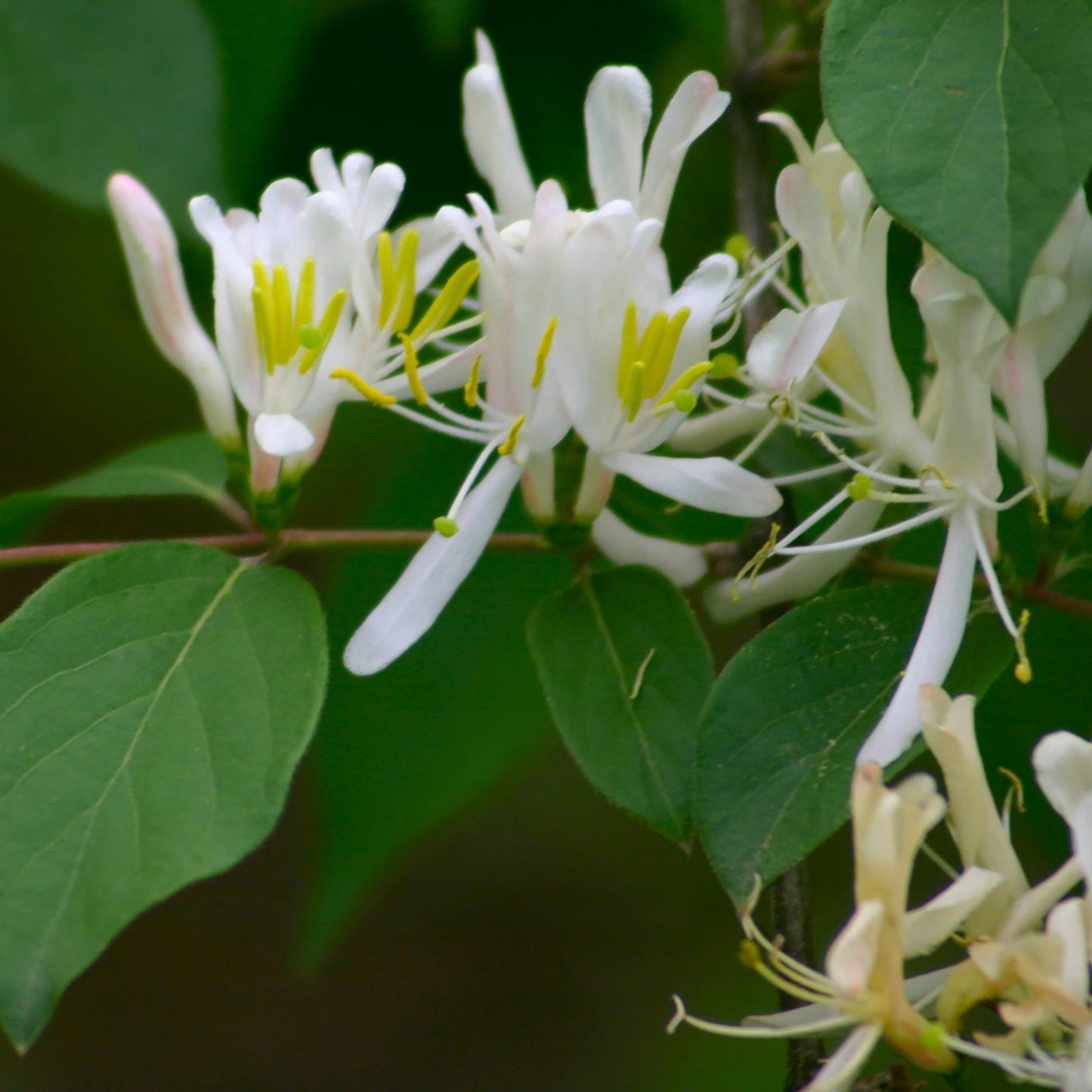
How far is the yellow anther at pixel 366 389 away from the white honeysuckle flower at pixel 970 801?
250 mm

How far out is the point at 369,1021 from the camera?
2.30 m

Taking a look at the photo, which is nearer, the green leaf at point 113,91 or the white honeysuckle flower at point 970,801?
the white honeysuckle flower at point 970,801

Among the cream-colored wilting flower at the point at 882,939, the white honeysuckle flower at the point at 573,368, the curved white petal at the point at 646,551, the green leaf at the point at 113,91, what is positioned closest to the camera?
the cream-colored wilting flower at the point at 882,939

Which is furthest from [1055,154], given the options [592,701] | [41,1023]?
[41,1023]

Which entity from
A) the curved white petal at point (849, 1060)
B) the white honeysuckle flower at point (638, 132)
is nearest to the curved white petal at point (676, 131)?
the white honeysuckle flower at point (638, 132)

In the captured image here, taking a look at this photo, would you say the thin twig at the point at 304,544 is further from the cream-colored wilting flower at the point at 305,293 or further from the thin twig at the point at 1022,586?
the thin twig at the point at 1022,586

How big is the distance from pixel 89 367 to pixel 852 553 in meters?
1.61

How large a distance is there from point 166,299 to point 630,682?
283mm

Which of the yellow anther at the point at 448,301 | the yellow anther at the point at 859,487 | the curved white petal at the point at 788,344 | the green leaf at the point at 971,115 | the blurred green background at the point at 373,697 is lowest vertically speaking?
the blurred green background at the point at 373,697

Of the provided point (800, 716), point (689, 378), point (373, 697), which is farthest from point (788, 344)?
point (373, 697)

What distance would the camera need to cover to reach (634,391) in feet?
1.94

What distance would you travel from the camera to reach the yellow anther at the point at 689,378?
1.94 feet

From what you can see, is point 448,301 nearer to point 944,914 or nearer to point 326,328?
point 326,328

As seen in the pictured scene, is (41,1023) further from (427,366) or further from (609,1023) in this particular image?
(609,1023)
